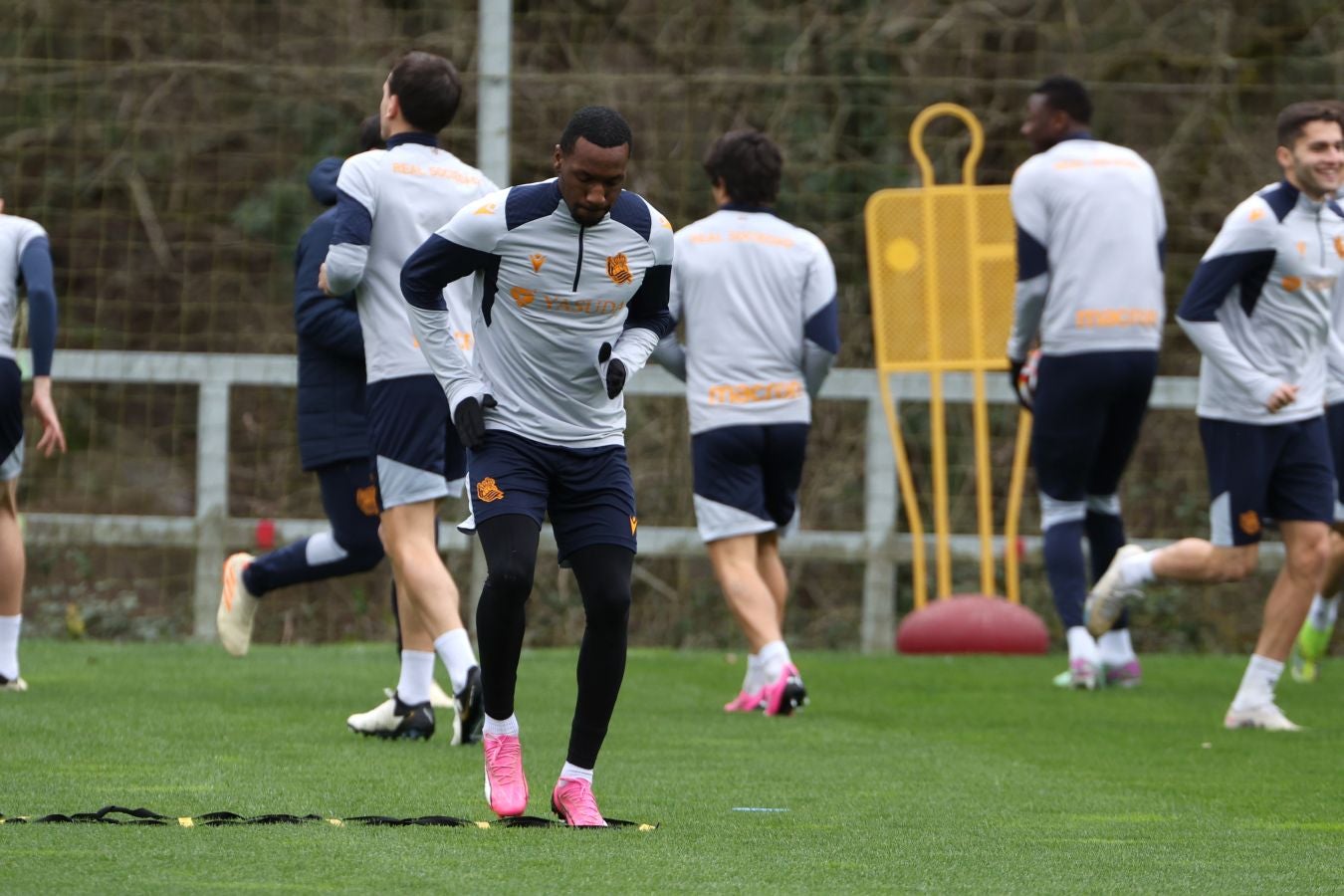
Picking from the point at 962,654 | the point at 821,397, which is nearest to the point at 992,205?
the point at 821,397

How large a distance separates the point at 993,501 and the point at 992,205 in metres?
2.36

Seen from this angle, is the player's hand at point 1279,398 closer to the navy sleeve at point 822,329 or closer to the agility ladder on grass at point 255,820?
the navy sleeve at point 822,329

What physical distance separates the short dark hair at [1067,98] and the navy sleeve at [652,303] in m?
4.29

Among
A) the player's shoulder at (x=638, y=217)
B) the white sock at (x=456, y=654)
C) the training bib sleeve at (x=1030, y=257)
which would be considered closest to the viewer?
the player's shoulder at (x=638, y=217)

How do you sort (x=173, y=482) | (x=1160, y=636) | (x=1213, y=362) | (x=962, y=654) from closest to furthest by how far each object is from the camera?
(x=1213, y=362)
(x=962, y=654)
(x=1160, y=636)
(x=173, y=482)

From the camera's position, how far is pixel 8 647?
8312 mm

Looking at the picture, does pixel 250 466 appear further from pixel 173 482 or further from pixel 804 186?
pixel 804 186

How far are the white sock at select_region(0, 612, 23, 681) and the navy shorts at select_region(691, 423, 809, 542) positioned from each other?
2.56 m

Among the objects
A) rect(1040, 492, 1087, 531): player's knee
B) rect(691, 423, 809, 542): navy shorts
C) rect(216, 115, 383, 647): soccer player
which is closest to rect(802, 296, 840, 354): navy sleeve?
rect(691, 423, 809, 542): navy shorts

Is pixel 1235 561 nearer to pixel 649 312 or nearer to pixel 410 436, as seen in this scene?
pixel 410 436

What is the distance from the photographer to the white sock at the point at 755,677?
331 inches

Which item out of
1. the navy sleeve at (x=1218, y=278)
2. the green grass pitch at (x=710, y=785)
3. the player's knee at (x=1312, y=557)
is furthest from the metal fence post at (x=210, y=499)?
the player's knee at (x=1312, y=557)

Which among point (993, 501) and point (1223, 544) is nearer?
point (1223, 544)

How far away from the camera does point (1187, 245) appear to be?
13055 mm
